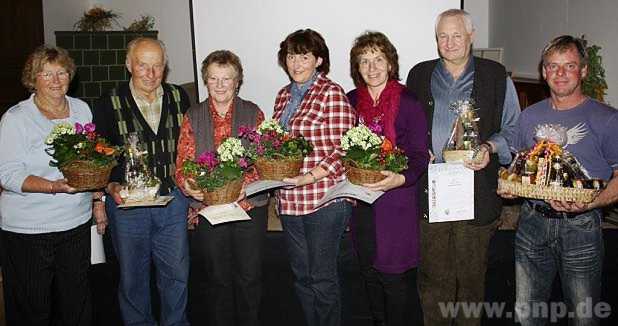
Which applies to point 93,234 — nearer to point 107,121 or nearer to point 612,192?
point 107,121

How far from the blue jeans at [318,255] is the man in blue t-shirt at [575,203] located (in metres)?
0.90

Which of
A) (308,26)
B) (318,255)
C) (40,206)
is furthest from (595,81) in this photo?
(40,206)

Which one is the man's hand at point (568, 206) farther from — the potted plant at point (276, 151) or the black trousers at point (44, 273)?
the black trousers at point (44, 273)

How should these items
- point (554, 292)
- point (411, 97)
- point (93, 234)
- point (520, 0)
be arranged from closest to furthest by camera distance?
point (411, 97)
point (93, 234)
point (554, 292)
point (520, 0)

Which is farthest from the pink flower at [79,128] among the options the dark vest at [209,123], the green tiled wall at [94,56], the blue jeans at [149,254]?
the green tiled wall at [94,56]

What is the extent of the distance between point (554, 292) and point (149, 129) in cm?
281

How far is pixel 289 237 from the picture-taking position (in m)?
2.68

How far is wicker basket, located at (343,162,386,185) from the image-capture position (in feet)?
7.91

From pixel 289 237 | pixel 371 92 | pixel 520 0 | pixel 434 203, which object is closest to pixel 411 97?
pixel 371 92

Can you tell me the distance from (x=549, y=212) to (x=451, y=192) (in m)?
0.43

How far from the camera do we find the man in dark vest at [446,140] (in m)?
2.55

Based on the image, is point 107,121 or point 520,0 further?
point 520,0

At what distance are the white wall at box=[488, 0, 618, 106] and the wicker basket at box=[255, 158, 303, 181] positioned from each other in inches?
136

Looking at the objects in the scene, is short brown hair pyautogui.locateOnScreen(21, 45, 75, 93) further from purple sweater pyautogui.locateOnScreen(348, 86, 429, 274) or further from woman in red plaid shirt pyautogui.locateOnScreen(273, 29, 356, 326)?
purple sweater pyautogui.locateOnScreen(348, 86, 429, 274)
